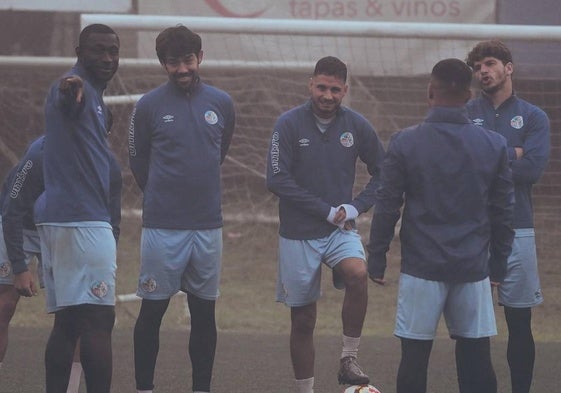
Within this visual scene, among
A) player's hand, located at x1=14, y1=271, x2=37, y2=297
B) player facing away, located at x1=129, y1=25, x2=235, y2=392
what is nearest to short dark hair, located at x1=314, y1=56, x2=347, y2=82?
player facing away, located at x1=129, y1=25, x2=235, y2=392

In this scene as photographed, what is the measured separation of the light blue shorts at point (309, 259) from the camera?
21.0 feet

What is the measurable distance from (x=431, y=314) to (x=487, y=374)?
1.20 ft

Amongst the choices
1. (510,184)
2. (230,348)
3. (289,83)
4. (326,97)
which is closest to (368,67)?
(289,83)

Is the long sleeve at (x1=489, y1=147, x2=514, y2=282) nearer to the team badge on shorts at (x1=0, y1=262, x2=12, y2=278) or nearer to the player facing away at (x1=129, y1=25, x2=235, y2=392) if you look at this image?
the player facing away at (x1=129, y1=25, x2=235, y2=392)

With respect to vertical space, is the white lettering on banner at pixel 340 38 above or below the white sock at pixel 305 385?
above

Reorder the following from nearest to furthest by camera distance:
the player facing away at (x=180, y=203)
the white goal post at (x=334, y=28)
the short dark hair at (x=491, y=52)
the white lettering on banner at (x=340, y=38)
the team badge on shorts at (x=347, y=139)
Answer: the player facing away at (x=180, y=203), the short dark hair at (x=491, y=52), the team badge on shorts at (x=347, y=139), the white goal post at (x=334, y=28), the white lettering on banner at (x=340, y=38)

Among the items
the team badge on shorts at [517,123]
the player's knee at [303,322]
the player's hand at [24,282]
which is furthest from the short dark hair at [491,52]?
the player's hand at [24,282]

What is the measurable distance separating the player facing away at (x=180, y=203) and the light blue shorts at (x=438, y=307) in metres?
1.27

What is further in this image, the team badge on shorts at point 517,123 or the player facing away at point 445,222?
the team badge on shorts at point 517,123

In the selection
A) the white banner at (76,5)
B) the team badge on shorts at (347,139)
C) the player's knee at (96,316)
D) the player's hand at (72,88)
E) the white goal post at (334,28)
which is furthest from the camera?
the white banner at (76,5)

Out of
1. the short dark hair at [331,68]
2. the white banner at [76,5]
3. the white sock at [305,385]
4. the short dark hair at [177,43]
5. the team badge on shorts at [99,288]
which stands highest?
the white banner at [76,5]

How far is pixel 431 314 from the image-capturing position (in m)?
5.36

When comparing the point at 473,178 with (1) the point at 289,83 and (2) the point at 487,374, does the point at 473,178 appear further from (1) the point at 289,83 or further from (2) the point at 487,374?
(1) the point at 289,83

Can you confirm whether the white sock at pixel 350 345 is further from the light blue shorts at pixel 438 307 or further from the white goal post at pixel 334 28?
the white goal post at pixel 334 28
